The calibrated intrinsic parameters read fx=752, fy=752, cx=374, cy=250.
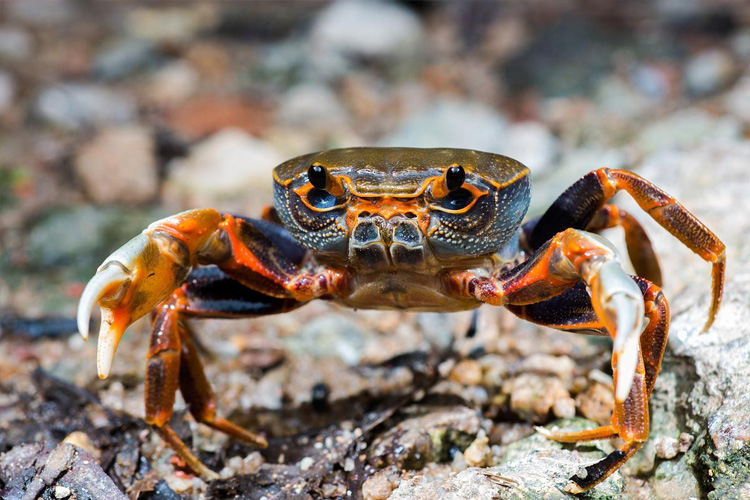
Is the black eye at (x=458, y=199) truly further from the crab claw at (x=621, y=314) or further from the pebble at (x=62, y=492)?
the pebble at (x=62, y=492)

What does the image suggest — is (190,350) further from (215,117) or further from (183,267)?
(215,117)

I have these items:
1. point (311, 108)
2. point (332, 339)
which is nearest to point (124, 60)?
point (311, 108)

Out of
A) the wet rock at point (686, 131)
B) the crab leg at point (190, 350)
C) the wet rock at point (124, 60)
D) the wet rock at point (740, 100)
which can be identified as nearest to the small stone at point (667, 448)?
the crab leg at point (190, 350)

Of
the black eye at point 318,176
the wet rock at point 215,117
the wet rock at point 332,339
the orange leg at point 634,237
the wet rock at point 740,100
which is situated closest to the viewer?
Answer: the black eye at point 318,176

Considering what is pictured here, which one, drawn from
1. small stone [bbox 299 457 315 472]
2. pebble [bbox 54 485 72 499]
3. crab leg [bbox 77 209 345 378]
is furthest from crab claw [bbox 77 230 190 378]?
small stone [bbox 299 457 315 472]

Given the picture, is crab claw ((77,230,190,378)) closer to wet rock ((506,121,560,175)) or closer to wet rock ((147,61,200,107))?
wet rock ((506,121,560,175))

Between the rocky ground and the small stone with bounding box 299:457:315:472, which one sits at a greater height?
the rocky ground

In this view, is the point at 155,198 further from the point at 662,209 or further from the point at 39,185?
the point at 662,209
